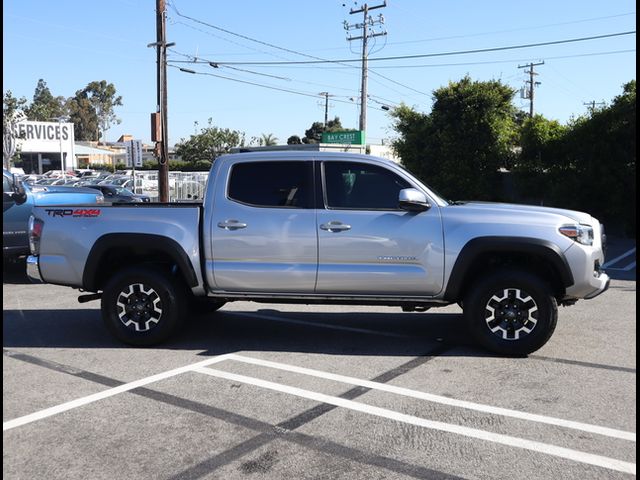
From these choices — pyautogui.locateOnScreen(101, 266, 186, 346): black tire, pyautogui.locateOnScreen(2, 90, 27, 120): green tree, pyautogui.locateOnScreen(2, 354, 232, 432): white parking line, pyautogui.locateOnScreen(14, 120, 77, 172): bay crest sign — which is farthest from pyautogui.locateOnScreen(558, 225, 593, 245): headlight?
pyautogui.locateOnScreen(14, 120, 77, 172): bay crest sign

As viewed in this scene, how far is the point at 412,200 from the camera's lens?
19.2 feet

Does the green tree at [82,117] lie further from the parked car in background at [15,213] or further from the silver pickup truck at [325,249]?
the silver pickup truck at [325,249]

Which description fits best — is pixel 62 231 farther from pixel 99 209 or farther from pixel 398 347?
pixel 398 347

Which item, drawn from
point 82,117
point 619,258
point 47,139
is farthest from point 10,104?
point 82,117

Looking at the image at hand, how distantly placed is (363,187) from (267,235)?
1063 mm

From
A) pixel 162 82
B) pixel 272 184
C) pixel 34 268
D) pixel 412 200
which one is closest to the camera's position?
pixel 412 200

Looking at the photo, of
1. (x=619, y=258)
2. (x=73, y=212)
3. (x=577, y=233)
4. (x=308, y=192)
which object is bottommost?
(x=619, y=258)

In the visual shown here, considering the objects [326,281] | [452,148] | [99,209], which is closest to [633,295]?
[326,281]

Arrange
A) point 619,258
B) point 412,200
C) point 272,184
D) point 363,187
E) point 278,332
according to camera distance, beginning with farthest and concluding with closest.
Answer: point 619,258
point 278,332
point 272,184
point 363,187
point 412,200

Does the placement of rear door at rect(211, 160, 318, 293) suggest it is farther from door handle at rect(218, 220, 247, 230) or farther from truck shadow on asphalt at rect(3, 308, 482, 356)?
truck shadow on asphalt at rect(3, 308, 482, 356)

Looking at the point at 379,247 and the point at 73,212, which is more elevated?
the point at 73,212

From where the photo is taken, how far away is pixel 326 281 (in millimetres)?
6102

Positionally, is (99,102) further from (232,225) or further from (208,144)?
(232,225)

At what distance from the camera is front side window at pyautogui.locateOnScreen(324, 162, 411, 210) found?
615 cm
